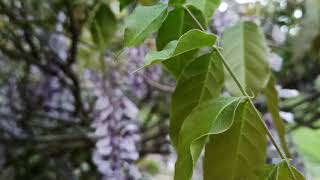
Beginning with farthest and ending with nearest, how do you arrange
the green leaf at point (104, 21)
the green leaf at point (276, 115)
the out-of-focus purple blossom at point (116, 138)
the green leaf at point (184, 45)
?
1. the out-of-focus purple blossom at point (116, 138)
2. the green leaf at point (104, 21)
3. the green leaf at point (276, 115)
4. the green leaf at point (184, 45)

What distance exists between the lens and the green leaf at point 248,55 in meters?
0.45

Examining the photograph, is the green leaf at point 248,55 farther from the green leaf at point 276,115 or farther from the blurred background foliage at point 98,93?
the blurred background foliage at point 98,93

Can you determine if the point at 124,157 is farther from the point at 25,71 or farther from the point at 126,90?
the point at 25,71

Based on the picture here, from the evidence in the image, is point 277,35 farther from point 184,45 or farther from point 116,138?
point 184,45

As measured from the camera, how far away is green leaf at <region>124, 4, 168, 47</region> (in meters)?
0.36

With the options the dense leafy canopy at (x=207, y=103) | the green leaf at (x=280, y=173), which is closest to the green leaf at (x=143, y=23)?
the dense leafy canopy at (x=207, y=103)

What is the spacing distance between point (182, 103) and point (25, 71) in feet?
2.87

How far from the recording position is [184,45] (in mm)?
324

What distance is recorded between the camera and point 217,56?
1.24 feet

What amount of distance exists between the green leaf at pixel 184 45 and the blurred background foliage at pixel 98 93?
41cm

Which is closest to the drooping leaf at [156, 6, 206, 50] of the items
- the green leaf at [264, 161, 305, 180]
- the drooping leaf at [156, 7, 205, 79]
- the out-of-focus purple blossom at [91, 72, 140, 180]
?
the drooping leaf at [156, 7, 205, 79]

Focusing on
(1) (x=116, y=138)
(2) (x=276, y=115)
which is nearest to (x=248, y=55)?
(2) (x=276, y=115)

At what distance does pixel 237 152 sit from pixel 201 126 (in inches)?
1.1

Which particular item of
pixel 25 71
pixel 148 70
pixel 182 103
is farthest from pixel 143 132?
pixel 182 103
